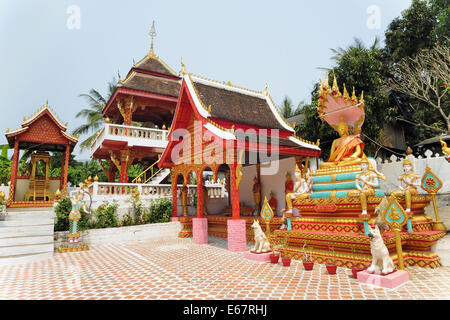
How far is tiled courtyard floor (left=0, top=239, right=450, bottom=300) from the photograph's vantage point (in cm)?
418

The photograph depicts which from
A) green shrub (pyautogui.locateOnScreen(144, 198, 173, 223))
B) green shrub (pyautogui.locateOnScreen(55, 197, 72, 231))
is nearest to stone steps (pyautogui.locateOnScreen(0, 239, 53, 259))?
green shrub (pyautogui.locateOnScreen(55, 197, 72, 231))

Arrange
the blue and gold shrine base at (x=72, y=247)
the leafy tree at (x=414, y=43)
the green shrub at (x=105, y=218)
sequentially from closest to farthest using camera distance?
the blue and gold shrine base at (x=72, y=247)
the green shrub at (x=105, y=218)
the leafy tree at (x=414, y=43)

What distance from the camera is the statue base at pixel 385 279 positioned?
168 inches

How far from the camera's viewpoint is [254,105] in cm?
1200

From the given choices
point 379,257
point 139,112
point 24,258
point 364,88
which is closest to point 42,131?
point 139,112

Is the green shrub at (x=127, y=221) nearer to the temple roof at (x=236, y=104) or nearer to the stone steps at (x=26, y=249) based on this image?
the stone steps at (x=26, y=249)

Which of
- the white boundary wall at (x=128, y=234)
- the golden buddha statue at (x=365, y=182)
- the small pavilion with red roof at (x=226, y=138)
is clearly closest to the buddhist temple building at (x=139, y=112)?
the white boundary wall at (x=128, y=234)

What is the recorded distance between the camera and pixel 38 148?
16250 millimetres

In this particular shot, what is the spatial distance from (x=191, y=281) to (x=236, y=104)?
7.97 m

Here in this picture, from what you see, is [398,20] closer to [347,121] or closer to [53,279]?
[347,121]

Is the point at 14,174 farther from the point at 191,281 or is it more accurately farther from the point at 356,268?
the point at 356,268

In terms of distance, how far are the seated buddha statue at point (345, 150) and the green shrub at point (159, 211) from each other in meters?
7.93
